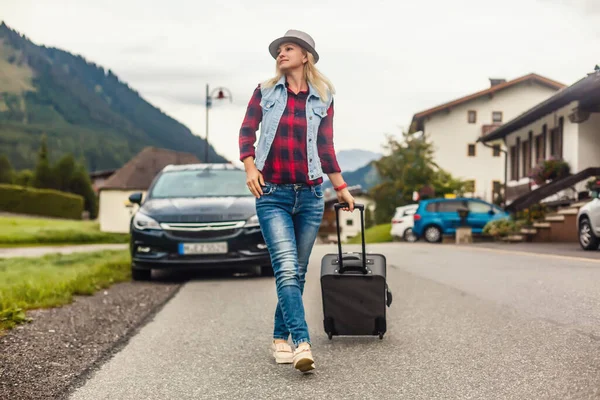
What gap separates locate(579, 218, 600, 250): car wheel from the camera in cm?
1650

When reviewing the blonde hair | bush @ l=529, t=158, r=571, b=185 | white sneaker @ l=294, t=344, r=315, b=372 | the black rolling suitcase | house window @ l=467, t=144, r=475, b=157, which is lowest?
white sneaker @ l=294, t=344, r=315, b=372

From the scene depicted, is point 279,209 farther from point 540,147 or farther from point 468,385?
point 540,147

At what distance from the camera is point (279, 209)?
4.82 metres

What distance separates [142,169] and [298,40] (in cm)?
7997

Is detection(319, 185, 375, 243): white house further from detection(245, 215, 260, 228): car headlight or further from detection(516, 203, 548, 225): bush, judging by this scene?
detection(245, 215, 260, 228): car headlight

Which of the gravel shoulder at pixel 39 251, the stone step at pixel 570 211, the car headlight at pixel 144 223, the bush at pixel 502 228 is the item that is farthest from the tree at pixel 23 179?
the car headlight at pixel 144 223

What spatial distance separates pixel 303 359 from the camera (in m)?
4.54

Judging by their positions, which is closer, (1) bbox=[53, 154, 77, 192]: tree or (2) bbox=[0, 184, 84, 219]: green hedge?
(2) bbox=[0, 184, 84, 219]: green hedge

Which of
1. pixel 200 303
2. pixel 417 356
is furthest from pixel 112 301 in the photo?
pixel 417 356

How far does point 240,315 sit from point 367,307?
2.14 metres

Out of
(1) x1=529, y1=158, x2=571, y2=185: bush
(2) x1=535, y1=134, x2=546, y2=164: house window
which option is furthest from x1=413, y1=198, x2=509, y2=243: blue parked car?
(2) x1=535, y1=134, x2=546, y2=164: house window

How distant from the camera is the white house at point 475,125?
189ft

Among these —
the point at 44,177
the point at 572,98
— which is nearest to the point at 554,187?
the point at 572,98

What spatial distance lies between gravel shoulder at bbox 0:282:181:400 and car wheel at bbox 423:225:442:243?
854 inches
